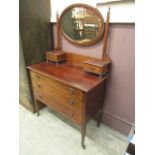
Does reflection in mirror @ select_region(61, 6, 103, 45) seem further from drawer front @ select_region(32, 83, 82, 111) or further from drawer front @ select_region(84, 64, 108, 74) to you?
drawer front @ select_region(32, 83, 82, 111)

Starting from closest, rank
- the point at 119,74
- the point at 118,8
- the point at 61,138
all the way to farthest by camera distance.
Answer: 1. the point at 118,8
2. the point at 119,74
3. the point at 61,138

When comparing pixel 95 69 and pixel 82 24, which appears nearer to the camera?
pixel 95 69

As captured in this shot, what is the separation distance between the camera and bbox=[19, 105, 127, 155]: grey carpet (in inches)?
57.6

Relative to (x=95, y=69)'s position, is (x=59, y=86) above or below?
below

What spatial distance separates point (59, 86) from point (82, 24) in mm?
763

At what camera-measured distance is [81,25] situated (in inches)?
58.7

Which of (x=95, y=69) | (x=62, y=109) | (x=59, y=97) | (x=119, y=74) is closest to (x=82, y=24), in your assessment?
(x=95, y=69)

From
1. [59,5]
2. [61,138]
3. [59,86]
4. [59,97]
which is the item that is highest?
[59,5]

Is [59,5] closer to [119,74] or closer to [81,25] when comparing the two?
[81,25]

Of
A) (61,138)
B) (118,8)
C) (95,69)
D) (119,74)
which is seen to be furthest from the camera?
(61,138)

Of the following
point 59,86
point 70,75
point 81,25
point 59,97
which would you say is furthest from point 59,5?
point 59,97

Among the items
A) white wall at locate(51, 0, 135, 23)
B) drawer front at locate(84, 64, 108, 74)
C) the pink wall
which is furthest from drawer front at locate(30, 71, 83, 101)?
white wall at locate(51, 0, 135, 23)

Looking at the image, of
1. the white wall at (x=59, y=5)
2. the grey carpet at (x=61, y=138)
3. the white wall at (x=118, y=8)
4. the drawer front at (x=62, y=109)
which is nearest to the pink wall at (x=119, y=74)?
the white wall at (x=118, y=8)
